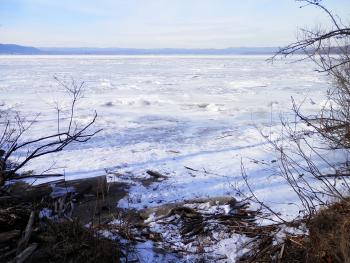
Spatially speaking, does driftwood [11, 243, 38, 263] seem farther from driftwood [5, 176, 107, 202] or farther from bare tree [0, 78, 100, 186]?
driftwood [5, 176, 107, 202]

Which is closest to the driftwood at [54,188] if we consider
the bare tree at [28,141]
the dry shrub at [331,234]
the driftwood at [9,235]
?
the bare tree at [28,141]

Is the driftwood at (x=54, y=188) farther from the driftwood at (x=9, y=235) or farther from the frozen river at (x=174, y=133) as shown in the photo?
the driftwood at (x=9, y=235)

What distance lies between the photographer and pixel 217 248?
591cm

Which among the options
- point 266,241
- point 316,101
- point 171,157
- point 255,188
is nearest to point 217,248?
point 266,241

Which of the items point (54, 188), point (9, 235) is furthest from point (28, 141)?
point (9, 235)

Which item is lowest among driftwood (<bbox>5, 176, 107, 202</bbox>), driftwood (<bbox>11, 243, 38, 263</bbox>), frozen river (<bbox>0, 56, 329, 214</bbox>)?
frozen river (<bbox>0, 56, 329, 214</bbox>)

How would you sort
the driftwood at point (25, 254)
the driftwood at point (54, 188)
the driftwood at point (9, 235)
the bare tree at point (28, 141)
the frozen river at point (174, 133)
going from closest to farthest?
1. the driftwood at point (25, 254)
2. the driftwood at point (9, 235)
3. the bare tree at point (28, 141)
4. the driftwood at point (54, 188)
5. the frozen river at point (174, 133)

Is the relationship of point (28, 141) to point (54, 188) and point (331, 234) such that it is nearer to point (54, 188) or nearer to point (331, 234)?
point (54, 188)

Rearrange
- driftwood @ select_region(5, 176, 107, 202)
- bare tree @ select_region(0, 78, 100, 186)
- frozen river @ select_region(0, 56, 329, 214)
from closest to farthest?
bare tree @ select_region(0, 78, 100, 186), driftwood @ select_region(5, 176, 107, 202), frozen river @ select_region(0, 56, 329, 214)

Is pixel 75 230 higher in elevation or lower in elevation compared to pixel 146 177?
higher

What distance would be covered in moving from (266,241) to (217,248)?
75 cm

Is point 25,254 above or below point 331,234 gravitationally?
below

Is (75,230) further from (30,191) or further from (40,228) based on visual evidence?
(30,191)

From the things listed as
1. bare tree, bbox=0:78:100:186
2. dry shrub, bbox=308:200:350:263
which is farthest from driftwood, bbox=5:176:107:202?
dry shrub, bbox=308:200:350:263
